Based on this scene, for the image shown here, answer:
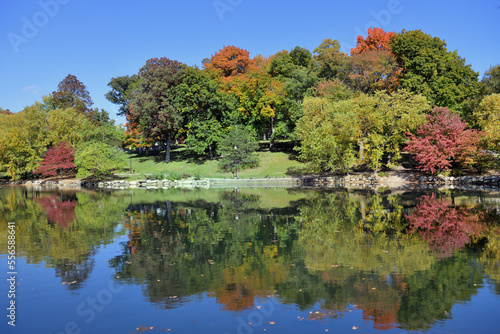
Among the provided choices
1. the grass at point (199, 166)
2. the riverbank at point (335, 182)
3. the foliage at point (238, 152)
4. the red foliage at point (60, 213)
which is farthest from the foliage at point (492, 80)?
the red foliage at point (60, 213)

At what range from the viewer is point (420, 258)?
12.0 m

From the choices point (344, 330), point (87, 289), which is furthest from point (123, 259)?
point (344, 330)

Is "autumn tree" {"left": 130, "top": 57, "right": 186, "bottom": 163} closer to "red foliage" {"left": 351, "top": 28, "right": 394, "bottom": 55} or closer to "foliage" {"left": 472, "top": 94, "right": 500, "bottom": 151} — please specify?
"red foliage" {"left": 351, "top": 28, "right": 394, "bottom": 55}

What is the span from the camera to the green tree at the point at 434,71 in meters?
46.0

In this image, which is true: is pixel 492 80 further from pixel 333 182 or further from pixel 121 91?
pixel 121 91

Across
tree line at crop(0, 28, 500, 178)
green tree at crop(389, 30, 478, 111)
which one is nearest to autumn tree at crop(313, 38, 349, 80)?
tree line at crop(0, 28, 500, 178)

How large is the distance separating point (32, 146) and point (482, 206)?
5593 cm

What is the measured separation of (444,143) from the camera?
124 feet

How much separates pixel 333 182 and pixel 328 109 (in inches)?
343

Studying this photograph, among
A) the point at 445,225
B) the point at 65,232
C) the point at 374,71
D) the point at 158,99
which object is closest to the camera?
the point at 445,225

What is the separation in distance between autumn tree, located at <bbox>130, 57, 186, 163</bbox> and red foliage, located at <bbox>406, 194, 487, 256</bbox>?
42.3 m

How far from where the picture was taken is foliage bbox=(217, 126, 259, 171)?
52.2m

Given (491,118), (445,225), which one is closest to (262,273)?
(445,225)

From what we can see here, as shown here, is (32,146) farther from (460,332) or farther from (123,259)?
(460,332)
